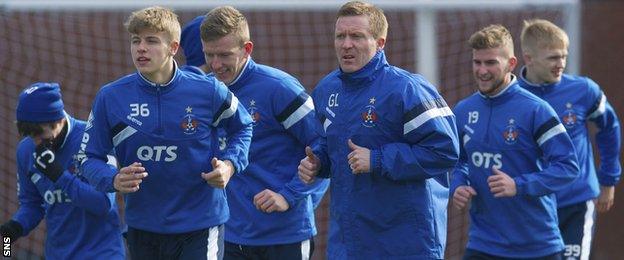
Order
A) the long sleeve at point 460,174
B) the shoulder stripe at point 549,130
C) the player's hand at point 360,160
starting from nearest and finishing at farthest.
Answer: the player's hand at point 360,160 < the shoulder stripe at point 549,130 < the long sleeve at point 460,174

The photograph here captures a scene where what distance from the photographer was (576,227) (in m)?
8.31

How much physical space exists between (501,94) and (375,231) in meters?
1.88

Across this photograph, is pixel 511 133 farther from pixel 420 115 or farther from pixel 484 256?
pixel 420 115

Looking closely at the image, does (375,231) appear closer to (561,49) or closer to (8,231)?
(8,231)

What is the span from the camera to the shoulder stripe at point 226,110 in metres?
6.24

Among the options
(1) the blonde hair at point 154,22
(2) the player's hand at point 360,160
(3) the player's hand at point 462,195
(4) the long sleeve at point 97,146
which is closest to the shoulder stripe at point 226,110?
(1) the blonde hair at point 154,22

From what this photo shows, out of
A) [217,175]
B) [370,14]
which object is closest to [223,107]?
[217,175]

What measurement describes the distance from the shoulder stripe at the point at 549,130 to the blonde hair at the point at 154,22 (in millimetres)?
2226

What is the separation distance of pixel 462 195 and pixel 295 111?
111 centimetres

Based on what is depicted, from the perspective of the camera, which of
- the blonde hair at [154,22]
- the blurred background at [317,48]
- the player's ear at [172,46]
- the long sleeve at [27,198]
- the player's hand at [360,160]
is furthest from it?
the blurred background at [317,48]

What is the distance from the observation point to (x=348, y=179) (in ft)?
19.5

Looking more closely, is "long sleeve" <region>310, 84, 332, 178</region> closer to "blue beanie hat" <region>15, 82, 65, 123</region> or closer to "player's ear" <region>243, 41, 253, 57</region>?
"player's ear" <region>243, 41, 253, 57</region>

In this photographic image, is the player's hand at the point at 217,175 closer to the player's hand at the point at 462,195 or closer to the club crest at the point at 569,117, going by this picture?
the player's hand at the point at 462,195

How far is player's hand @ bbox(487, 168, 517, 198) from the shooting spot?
6840mm
